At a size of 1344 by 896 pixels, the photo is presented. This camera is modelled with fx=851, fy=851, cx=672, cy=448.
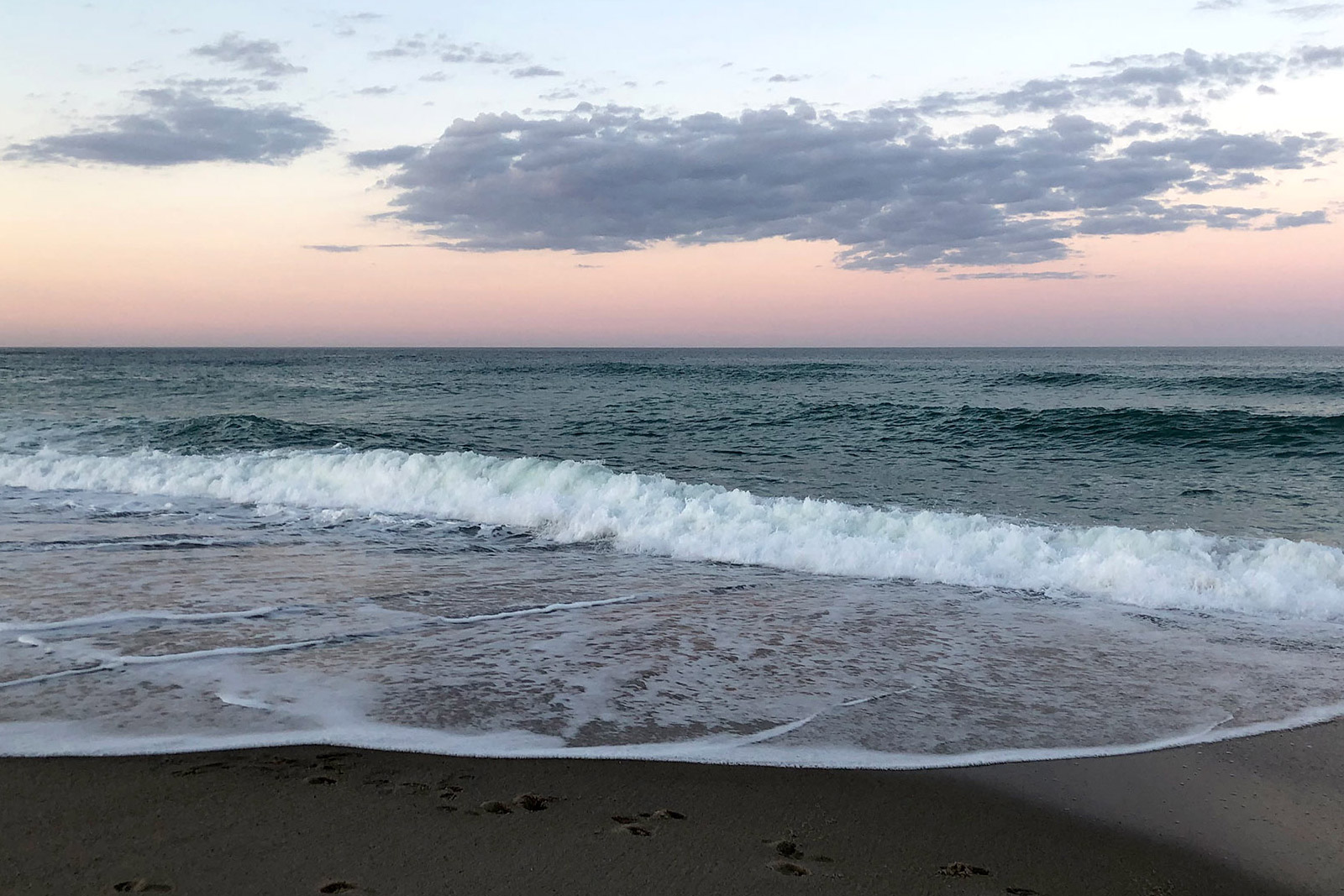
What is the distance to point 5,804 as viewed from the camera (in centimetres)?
369

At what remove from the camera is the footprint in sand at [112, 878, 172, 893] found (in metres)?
3.08

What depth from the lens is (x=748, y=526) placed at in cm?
1036

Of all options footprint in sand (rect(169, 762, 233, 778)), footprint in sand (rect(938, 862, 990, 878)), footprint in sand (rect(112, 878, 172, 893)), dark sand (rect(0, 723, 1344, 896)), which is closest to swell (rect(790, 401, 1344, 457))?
dark sand (rect(0, 723, 1344, 896))

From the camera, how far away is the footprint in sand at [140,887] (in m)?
3.08

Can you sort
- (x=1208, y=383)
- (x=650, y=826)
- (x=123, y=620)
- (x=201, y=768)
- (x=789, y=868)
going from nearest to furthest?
1. (x=789, y=868)
2. (x=650, y=826)
3. (x=201, y=768)
4. (x=123, y=620)
5. (x=1208, y=383)

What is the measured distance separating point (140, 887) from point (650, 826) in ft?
6.38

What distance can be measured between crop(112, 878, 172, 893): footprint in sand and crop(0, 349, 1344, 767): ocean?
1.27m

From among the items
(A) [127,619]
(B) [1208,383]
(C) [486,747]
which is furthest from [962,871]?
(B) [1208,383]

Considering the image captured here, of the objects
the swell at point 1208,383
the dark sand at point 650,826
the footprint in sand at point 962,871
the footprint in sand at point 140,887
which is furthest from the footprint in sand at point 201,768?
the swell at point 1208,383

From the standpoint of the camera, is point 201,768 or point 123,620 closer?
point 201,768

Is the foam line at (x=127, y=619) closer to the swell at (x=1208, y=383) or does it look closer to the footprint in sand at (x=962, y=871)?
the footprint in sand at (x=962, y=871)

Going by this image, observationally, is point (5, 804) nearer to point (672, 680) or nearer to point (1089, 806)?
point (672, 680)

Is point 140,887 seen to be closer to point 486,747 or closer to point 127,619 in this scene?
point 486,747

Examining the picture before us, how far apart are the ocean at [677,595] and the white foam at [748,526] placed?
0.05 m
